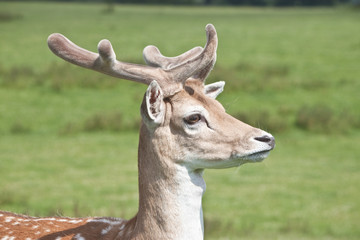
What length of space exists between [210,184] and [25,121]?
587 centimetres

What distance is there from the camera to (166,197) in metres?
3.69

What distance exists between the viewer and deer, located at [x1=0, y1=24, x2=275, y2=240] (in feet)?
12.0

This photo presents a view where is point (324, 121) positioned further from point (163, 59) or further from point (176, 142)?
point (176, 142)

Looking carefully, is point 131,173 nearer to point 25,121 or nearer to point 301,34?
point 25,121

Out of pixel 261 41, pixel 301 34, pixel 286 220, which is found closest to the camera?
pixel 286 220

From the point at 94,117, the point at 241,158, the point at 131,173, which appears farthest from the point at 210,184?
the point at 241,158

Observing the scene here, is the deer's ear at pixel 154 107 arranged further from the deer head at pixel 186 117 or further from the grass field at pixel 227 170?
the grass field at pixel 227 170

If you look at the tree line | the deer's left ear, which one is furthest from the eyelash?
the tree line

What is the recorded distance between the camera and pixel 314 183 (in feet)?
39.5

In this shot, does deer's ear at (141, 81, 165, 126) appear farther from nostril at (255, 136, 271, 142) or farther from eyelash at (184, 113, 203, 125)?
nostril at (255, 136, 271, 142)

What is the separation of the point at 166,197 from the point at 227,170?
9730 millimetres

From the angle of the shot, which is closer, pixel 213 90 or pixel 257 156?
pixel 257 156

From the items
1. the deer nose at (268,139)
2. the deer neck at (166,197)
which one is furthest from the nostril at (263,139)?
the deer neck at (166,197)

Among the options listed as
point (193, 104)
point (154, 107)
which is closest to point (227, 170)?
point (193, 104)
